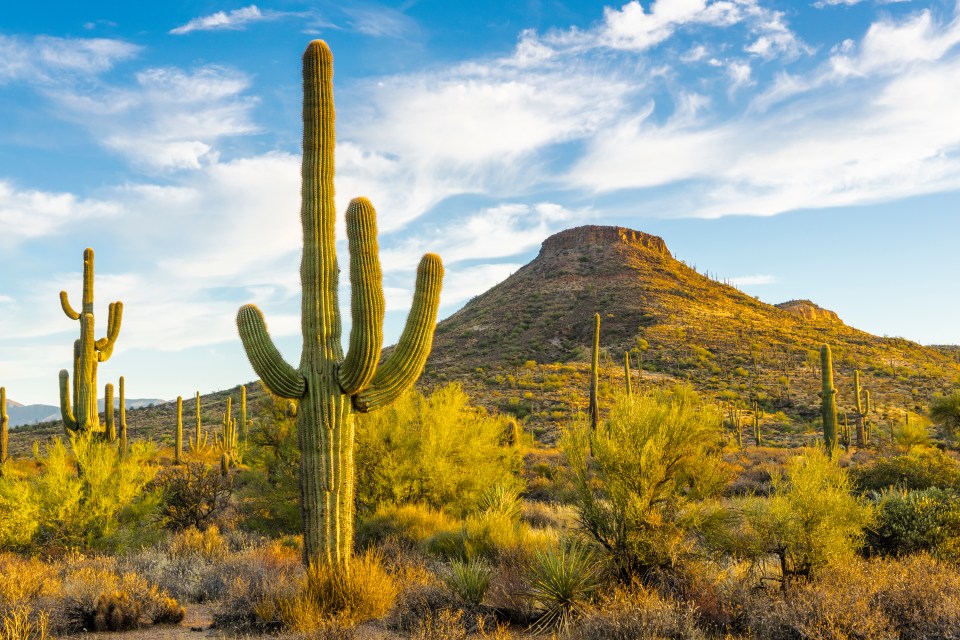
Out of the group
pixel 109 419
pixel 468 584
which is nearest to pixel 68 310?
pixel 109 419

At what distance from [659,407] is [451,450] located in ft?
22.6

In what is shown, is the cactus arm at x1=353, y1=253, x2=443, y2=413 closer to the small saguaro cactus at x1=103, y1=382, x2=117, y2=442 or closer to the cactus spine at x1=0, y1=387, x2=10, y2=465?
the small saguaro cactus at x1=103, y1=382, x2=117, y2=442

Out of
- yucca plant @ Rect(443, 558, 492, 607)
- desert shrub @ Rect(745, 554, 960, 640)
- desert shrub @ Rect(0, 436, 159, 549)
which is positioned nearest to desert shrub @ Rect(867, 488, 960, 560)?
desert shrub @ Rect(745, 554, 960, 640)

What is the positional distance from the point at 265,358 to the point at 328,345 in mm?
835

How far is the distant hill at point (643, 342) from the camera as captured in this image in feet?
136

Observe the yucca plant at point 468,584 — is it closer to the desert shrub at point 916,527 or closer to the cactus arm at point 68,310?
the desert shrub at point 916,527

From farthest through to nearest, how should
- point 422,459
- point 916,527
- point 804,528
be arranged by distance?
point 422,459, point 916,527, point 804,528

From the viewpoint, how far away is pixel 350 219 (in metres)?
9.16

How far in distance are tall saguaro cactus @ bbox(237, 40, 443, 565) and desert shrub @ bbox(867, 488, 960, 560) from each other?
7.39 meters

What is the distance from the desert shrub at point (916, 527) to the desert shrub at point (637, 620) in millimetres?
4585

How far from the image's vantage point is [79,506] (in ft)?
41.2

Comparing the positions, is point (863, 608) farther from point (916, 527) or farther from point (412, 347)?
point (412, 347)

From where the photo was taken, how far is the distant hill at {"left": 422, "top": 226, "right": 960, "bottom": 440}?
136 ft

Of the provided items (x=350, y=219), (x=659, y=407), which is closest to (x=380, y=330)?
(x=350, y=219)
